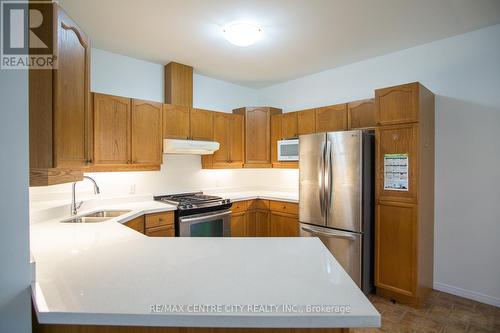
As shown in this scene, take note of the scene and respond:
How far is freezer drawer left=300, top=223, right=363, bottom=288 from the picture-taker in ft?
9.18

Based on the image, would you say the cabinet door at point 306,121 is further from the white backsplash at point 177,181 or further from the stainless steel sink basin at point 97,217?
the stainless steel sink basin at point 97,217

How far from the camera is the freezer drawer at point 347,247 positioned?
2799 mm

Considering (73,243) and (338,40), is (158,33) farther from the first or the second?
(73,243)

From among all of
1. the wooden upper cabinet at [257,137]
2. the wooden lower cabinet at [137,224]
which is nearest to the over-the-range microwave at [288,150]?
the wooden upper cabinet at [257,137]

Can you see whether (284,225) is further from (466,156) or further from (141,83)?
(141,83)

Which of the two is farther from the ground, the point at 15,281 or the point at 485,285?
the point at 15,281

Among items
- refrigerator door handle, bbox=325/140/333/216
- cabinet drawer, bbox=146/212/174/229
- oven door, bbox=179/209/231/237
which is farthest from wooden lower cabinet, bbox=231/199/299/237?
cabinet drawer, bbox=146/212/174/229

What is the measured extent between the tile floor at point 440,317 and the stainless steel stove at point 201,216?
183 centimetres

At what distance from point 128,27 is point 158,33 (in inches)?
10.8

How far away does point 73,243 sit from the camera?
160 centimetres

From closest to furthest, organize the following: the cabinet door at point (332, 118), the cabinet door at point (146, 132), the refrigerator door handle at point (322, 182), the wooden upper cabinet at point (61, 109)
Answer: the wooden upper cabinet at point (61, 109) → the refrigerator door handle at point (322, 182) → the cabinet door at point (146, 132) → the cabinet door at point (332, 118)

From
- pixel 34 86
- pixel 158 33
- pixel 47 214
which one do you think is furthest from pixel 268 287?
pixel 158 33

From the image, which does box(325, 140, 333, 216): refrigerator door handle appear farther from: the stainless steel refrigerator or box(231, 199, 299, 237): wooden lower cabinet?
box(231, 199, 299, 237): wooden lower cabinet

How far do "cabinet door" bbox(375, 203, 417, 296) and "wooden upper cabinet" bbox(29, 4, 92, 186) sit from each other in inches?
105
